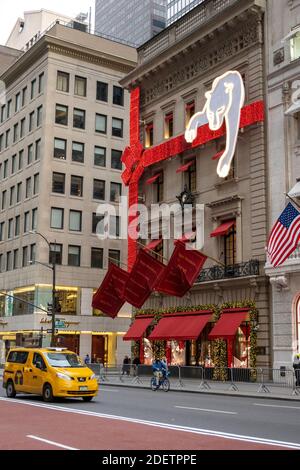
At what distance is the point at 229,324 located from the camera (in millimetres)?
34250

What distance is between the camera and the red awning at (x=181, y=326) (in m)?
36.4

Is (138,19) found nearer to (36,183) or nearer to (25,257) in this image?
(36,183)

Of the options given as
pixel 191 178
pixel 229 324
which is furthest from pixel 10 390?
pixel 191 178

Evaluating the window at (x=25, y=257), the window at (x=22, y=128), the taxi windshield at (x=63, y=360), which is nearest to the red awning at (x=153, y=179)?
the taxi windshield at (x=63, y=360)

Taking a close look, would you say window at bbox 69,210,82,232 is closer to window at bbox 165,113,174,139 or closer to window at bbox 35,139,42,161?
window at bbox 35,139,42,161

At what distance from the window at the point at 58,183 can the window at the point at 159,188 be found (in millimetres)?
20591

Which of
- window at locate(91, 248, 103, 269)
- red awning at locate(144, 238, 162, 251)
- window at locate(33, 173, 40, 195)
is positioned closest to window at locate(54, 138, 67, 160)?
window at locate(33, 173, 40, 195)

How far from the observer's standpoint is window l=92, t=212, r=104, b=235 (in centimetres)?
6434

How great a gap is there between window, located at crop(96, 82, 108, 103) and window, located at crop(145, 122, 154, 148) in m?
22.8

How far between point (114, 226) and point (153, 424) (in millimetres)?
51997

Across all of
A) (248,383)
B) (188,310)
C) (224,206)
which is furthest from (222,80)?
(248,383)

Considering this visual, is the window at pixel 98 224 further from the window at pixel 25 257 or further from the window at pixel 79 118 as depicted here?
the window at pixel 79 118

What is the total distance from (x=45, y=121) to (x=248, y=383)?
3966 centimetres
